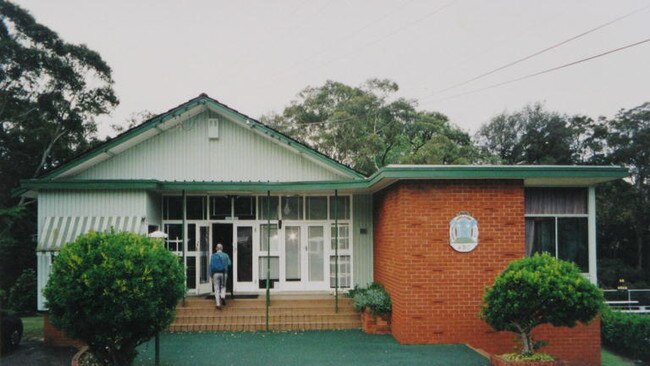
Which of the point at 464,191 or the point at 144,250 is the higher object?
the point at 464,191

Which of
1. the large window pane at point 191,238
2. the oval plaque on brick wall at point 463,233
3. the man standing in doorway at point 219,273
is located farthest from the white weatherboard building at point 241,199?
the oval plaque on brick wall at point 463,233

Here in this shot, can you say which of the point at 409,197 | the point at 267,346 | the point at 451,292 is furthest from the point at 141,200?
the point at 451,292

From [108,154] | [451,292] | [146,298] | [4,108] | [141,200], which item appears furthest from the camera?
[4,108]

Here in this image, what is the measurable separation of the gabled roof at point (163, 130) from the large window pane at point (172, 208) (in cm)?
197

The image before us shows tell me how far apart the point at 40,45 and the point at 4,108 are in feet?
12.0

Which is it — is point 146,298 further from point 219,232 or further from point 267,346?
point 219,232

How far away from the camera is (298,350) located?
35.9 ft

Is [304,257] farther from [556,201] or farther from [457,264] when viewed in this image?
[556,201]

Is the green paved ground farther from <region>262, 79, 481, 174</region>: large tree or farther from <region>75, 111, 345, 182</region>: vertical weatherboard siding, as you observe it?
<region>262, 79, 481, 174</region>: large tree

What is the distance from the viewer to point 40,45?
26.5m

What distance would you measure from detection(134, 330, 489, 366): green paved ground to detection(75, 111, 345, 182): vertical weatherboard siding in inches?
199

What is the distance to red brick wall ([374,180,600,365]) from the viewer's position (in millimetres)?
11219

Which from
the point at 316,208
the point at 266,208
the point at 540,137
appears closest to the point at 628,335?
the point at 316,208

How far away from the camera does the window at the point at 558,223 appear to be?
12.4m
